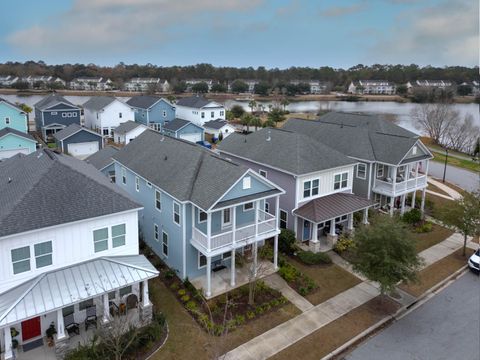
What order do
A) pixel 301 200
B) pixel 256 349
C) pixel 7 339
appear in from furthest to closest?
pixel 301 200, pixel 256 349, pixel 7 339

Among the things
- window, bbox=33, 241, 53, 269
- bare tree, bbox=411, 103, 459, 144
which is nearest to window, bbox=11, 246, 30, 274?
window, bbox=33, 241, 53, 269

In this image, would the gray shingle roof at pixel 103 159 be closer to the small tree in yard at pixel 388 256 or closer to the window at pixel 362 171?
the window at pixel 362 171

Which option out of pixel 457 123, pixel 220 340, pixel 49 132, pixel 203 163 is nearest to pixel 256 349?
pixel 220 340

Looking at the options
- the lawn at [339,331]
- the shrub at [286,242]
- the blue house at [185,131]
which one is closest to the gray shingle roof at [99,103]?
the blue house at [185,131]

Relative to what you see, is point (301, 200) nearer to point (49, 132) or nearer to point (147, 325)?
point (147, 325)

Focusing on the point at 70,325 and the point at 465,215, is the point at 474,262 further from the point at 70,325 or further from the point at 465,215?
the point at 70,325

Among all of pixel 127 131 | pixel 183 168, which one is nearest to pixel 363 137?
pixel 183 168

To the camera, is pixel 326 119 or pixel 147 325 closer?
pixel 147 325
